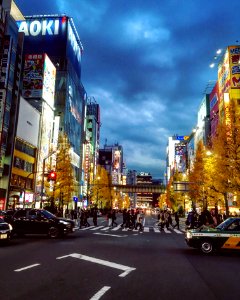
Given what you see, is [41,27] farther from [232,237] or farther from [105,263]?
[105,263]

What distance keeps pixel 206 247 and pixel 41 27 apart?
3188 inches

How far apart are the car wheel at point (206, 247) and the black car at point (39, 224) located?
8.81m

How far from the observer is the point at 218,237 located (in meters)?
12.6

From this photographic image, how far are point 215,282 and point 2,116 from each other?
40.8 metres

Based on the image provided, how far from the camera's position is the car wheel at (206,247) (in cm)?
1280

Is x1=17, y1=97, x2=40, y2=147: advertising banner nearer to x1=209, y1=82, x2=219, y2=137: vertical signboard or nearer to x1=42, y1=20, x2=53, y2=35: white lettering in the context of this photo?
x1=209, y1=82, x2=219, y2=137: vertical signboard

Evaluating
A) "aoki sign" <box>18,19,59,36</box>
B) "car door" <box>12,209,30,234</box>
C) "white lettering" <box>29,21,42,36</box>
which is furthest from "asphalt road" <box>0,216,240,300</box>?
"white lettering" <box>29,21,42,36</box>

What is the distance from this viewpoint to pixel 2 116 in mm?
43250

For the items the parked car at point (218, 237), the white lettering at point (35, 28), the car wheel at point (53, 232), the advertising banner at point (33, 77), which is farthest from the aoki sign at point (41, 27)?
the parked car at point (218, 237)

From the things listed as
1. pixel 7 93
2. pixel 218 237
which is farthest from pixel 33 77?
pixel 218 237

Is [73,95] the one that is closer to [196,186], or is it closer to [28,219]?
[196,186]

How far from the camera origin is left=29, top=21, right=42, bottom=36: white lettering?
81.6 metres

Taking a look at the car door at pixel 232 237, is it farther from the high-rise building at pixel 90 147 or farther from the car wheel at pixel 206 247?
the high-rise building at pixel 90 147

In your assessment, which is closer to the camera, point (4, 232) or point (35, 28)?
point (4, 232)
